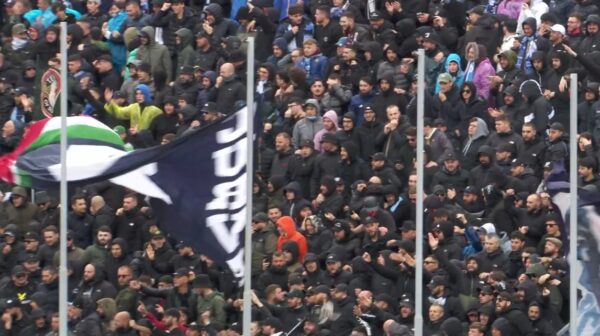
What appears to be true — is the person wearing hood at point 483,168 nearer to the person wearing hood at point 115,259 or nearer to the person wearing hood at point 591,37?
the person wearing hood at point 591,37

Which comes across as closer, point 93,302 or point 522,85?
point 93,302

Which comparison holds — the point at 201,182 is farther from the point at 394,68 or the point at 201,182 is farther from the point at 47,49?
the point at 47,49

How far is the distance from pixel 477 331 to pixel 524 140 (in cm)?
465

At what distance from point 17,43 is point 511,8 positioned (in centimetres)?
702

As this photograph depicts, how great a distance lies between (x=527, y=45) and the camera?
111 feet

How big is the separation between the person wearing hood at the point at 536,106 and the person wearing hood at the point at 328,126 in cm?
230

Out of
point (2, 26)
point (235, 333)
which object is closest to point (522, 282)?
point (235, 333)

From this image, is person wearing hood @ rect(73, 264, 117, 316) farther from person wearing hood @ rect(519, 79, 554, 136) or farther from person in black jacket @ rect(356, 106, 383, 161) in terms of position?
person wearing hood @ rect(519, 79, 554, 136)

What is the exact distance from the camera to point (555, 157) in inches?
1220

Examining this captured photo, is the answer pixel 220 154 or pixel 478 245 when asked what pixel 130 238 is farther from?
pixel 220 154

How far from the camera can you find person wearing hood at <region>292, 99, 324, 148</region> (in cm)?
3359

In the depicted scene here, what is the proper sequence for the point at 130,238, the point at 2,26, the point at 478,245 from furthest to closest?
the point at 2,26
the point at 130,238
the point at 478,245

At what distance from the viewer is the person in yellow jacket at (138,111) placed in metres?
34.8

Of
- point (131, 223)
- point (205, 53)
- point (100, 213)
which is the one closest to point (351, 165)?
point (131, 223)
